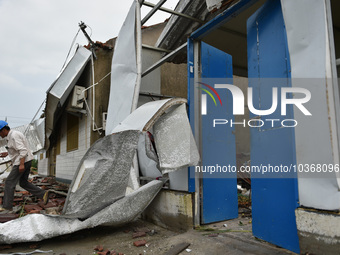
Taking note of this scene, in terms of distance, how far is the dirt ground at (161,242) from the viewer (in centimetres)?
300

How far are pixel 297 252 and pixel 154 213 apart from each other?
2.42 m

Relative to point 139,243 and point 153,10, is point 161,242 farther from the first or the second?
point 153,10

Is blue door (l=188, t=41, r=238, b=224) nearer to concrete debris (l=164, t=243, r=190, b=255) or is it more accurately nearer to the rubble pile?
concrete debris (l=164, t=243, r=190, b=255)

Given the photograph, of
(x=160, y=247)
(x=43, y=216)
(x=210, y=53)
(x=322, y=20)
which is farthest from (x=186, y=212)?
(x=322, y=20)

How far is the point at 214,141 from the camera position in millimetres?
4148

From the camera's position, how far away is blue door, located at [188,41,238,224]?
3.99 m

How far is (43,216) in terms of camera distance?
3.45 metres

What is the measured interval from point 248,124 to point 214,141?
36.5 inches

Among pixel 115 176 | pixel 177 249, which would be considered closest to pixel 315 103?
pixel 177 249

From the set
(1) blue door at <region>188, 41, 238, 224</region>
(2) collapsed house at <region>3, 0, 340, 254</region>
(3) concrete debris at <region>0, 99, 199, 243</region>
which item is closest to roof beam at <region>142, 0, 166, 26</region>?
(2) collapsed house at <region>3, 0, 340, 254</region>

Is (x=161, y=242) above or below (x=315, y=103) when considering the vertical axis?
below

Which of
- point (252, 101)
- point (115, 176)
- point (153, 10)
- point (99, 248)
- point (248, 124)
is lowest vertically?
point (99, 248)

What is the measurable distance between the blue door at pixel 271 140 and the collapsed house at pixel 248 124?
1cm

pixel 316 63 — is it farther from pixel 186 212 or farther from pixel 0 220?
pixel 0 220
